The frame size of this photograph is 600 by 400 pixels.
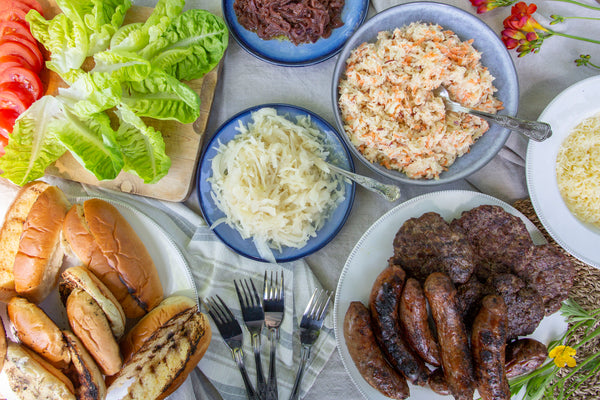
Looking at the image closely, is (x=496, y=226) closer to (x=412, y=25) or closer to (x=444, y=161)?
(x=444, y=161)

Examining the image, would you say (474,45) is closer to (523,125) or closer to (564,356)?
(523,125)

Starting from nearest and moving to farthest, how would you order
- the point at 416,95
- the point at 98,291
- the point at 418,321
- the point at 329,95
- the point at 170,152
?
the point at 418,321 < the point at 98,291 < the point at 416,95 < the point at 170,152 < the point at 329,95

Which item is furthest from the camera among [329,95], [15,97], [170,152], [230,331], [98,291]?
[329,95]

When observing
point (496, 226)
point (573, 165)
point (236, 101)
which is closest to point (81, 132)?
point (236, 101)

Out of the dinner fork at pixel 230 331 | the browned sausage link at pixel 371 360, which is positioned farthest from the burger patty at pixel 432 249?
the dinner fork at pixel 230 331

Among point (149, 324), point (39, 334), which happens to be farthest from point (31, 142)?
point (149, 324)

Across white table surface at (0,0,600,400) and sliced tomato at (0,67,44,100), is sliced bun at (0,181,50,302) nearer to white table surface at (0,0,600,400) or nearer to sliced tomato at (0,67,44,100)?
sliced tomato at (0,67,44,100)
